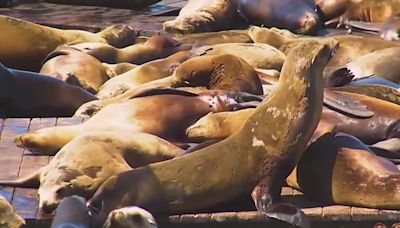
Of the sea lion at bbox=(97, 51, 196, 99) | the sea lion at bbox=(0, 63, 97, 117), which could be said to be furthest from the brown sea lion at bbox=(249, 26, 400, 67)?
the sea lion at bbox=(0, 63, 97, 117)

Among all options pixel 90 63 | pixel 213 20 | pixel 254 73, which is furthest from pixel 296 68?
pixel 213 20

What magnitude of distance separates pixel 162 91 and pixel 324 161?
53.8 inches

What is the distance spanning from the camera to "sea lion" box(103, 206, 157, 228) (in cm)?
446

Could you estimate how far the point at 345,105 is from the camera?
5.90m

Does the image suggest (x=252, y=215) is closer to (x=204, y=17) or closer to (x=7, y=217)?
(x=7, y=217)

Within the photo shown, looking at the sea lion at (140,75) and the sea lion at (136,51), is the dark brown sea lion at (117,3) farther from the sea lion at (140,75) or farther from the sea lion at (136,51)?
the sea lion at (140,75)

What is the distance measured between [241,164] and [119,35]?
433 cm

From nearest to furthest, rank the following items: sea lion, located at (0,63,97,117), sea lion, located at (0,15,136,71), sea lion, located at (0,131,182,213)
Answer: sea lion, located at (0,131,182,213), sea lion, located at (0,63,97,117), sea lion, located at (0,15,136,71)

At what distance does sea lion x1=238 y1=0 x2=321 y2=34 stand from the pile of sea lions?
1.21m

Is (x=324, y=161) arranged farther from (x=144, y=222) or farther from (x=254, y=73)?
(x=254, y=73)

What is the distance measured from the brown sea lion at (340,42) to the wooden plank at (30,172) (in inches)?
98.9

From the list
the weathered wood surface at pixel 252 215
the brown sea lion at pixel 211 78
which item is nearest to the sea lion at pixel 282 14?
the brown sea lion at pixel 211 78

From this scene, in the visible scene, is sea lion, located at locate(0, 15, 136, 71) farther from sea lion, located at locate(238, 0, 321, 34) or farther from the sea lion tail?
Result: the sea lion tail

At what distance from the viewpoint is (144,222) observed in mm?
4492
